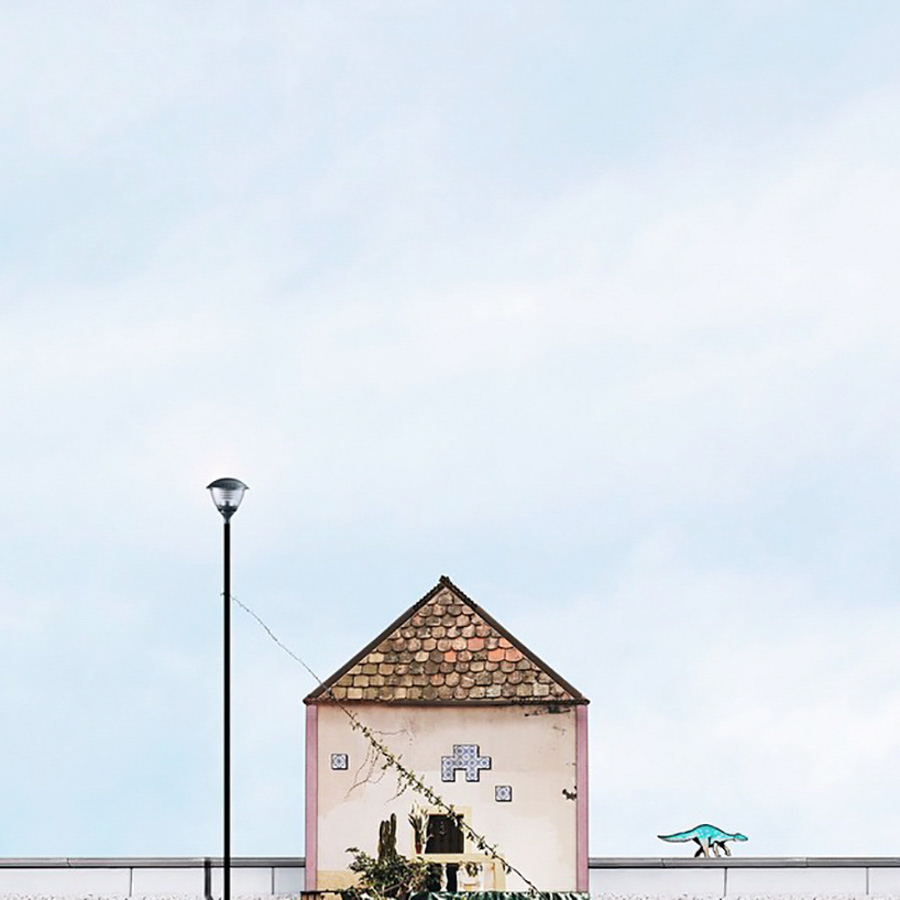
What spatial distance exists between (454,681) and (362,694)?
98 centimetres

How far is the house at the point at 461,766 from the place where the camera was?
17.0 m

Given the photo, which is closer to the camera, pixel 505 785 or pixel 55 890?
pixel 505 785

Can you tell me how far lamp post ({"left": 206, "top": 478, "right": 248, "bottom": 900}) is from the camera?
15445mm

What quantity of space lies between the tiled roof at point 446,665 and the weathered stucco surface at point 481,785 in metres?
0.16

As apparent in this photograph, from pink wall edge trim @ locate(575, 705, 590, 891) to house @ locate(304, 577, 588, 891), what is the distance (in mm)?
10

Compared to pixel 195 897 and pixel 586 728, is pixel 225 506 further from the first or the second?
pixel 195 897

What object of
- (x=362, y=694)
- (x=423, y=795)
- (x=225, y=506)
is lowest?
(x=423, y=795)

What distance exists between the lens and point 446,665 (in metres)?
17.2

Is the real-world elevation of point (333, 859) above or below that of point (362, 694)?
below

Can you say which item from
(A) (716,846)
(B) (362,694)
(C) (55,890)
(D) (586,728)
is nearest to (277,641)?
(B) (362,694)

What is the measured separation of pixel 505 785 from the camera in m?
17.0

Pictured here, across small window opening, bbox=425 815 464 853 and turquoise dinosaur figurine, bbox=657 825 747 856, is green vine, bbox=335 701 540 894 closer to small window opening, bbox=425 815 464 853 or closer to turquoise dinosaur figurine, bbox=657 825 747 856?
small window opening, bbox=425 815 464 853

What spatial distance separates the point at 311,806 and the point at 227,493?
379 centimetres

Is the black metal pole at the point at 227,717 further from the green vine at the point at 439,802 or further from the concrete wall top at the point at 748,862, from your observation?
the concrete wall top at the point at 748,862
